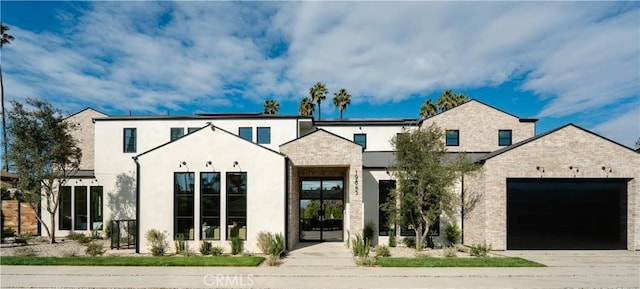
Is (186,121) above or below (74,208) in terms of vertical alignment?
above

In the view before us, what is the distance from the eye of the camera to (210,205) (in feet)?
54.7

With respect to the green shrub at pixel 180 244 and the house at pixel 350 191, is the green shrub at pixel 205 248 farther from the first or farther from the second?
the green shrub at pixel 180 244

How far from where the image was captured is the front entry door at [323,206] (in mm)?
20516

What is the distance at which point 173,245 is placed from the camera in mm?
16406

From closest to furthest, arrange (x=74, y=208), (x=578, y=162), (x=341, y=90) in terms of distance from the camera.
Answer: (x=578, y=162) → (x=74, y=208) → (x=341, y=90)

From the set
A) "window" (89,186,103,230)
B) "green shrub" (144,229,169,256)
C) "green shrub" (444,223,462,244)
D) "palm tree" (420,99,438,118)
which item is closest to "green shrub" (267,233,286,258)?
"green shrub" (144,229,169,256)

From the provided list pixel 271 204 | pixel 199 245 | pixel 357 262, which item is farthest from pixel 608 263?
pixel 199 245

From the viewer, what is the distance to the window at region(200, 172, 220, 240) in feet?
54.4

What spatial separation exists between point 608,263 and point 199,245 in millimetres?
17039

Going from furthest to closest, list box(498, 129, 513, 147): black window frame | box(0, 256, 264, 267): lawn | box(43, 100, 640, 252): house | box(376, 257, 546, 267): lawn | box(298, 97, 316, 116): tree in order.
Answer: box(298, 97, 316, 116): tree < box(498, 129, 513, 147): black window frame < box(43, 100, 640, 252): house < box(0, 256, 264, 267): lawn < box(376, 257, 546, 267): lawn

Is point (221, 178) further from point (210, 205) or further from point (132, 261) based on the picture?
point (132, 261)

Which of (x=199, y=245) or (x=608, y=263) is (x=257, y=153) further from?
(x=608, y=263)

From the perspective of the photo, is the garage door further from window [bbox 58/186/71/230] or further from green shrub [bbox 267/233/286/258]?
window [bbox 58/186/71/230]

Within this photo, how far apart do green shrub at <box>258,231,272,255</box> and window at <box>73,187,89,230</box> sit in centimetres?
1410
